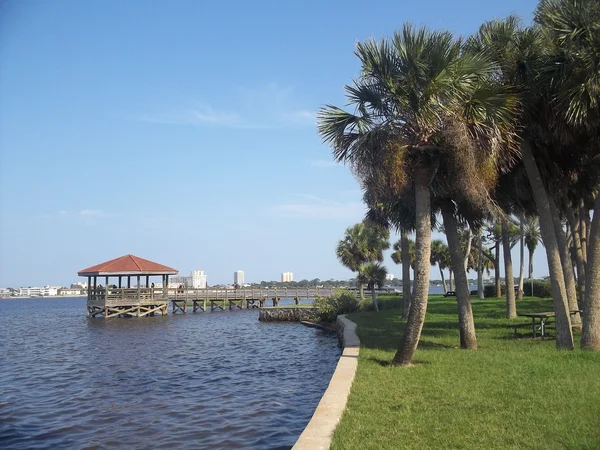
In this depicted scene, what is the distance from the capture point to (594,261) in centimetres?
1223

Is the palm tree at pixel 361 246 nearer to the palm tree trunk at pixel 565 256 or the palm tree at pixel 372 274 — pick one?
the palm tree at pixel 372 274

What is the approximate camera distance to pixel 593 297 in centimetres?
1234

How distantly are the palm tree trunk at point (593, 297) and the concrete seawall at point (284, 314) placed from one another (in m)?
28.9

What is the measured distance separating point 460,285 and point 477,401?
261 inches

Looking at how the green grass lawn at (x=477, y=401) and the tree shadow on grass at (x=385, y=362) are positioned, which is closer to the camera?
the green grass lawn at (x=477, y=401)

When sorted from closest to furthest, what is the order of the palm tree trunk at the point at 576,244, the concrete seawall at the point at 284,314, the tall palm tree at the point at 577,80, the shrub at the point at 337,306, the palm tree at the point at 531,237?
1. the tall palm tree at the point at 577,80
2. the palm tree trunk at the point at 576,244
3. the shrub at the point at 337,306
4. the concrete seawall at the point at 284,314
5. the palm tree at the point at 531,237

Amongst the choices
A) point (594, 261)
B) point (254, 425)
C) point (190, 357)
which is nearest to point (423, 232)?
A: point (594, 261)

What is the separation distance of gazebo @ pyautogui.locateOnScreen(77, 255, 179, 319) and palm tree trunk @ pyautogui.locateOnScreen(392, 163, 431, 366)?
4038cm

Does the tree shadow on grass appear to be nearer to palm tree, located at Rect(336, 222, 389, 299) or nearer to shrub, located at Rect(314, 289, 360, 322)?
shrub, located at Rect(314, 289, 360, 322)

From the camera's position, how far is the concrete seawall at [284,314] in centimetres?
4094

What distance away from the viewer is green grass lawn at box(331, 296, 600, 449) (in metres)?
6.19

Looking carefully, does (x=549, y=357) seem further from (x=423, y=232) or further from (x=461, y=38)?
(x=461, y=38)

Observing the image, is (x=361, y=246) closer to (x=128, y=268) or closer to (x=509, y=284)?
(x=509, y=284)

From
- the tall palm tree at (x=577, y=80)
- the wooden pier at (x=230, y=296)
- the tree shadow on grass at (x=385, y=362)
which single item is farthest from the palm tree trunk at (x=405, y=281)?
the wooden pier at (x=230, y=296)
